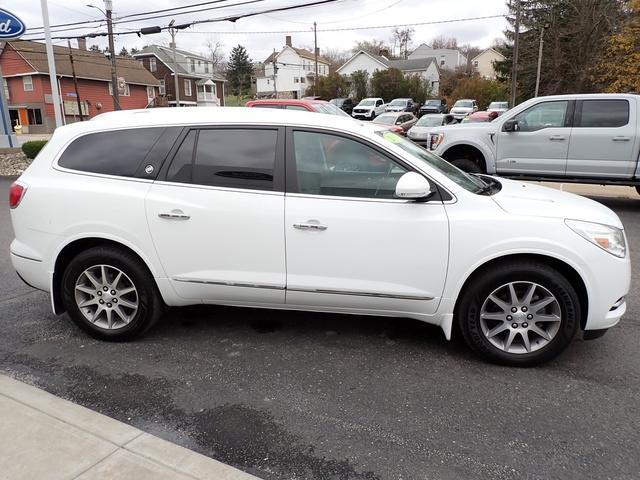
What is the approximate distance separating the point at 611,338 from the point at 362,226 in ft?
7.34

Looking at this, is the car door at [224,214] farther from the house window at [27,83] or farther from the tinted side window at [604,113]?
the house window at [27,83]

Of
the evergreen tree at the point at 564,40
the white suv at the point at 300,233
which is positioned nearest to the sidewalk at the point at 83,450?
the white suv at the point at 300,233

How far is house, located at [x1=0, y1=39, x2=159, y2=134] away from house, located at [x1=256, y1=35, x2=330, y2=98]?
114ft

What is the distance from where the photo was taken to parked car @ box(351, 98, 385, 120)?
38.0 metres

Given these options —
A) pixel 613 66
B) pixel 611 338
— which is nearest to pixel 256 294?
pixel 611 338

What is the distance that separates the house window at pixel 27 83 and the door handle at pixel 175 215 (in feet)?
162

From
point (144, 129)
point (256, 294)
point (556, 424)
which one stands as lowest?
point (556, 424)

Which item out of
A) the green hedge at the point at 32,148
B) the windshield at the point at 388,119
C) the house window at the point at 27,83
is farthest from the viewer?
the house window at the point at 27,83

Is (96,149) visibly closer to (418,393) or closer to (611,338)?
(418,393)

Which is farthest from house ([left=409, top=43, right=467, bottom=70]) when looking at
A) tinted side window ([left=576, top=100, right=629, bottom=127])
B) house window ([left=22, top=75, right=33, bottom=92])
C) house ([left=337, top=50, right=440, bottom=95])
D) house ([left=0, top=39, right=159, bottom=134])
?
tinted side window ([left=576, top=100, right=629, bottom=127])

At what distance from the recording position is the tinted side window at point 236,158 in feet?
12.0

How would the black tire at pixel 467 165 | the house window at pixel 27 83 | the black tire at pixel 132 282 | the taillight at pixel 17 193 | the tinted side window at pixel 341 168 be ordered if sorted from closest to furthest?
the tinted side window at pixel 341 168 → the black tire at pixel 132 282 → the taillight at pixel 17 193 → the black tire at pixel 467 165 → the house window at pixel 27 83

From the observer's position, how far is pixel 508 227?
3.36 m

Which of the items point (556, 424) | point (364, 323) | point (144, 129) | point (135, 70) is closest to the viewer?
point (556, 424)
